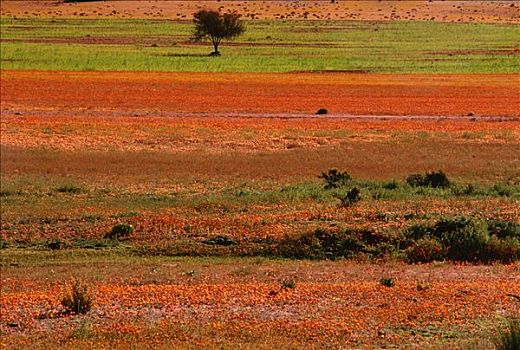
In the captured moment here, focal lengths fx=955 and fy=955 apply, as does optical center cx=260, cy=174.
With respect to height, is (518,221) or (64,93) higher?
(518,221)

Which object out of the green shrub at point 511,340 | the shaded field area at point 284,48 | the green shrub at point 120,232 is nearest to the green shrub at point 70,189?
the green shrub at point 120,232

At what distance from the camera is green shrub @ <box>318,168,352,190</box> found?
90.7 feet

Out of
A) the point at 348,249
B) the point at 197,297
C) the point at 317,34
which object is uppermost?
the point at 197,297

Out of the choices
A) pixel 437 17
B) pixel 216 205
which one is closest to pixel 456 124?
pixel 216 205

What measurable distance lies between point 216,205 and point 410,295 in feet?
36.2

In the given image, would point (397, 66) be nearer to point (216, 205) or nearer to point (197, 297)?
point (216, 205)

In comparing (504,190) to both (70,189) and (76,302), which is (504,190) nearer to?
(70,189)

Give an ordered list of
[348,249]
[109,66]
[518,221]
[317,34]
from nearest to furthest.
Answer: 1. [348,249]
2. [518,221]
3. [109,66]
4. [317,34]

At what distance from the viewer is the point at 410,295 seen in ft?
47.8

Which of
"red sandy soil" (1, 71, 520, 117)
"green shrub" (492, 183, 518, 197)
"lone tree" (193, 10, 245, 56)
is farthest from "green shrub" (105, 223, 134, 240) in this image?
"lone tree" (193, 10, 245, 56)

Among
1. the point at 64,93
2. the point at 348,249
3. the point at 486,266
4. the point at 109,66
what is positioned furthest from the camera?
the point at 109,66

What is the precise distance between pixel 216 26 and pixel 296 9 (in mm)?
20352

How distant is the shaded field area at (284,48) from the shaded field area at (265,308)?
37.2 metres

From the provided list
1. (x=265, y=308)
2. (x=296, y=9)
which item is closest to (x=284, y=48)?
(x=296, y=9)
